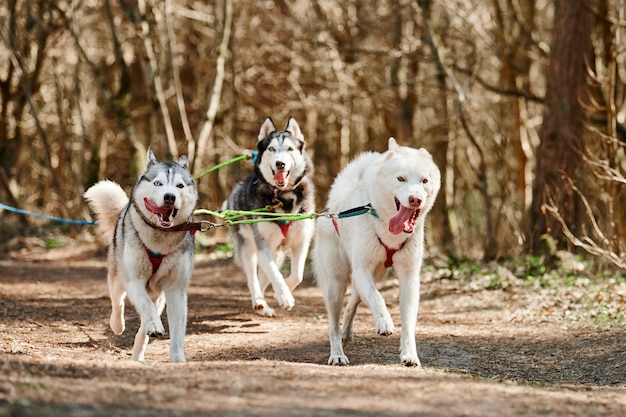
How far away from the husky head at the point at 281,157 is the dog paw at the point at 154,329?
2.84m

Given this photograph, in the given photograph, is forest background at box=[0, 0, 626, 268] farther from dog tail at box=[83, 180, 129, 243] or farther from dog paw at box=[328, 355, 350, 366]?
dog tail at box=[83, 180, 129, 243]

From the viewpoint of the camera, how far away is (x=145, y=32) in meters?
14.4

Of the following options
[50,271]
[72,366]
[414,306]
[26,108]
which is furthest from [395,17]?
[72,366]

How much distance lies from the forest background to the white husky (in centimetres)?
500

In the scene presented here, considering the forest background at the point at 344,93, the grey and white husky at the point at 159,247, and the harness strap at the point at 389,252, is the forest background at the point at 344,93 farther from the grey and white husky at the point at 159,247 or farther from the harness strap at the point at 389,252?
the grey and white husky at the point at 159,247

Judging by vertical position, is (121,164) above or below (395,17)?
below

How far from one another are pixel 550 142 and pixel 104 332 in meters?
6.23

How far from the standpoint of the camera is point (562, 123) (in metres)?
11.1

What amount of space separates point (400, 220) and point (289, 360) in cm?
144

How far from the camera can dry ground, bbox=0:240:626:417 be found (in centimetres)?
400

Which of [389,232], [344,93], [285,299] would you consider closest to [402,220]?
[389,232]

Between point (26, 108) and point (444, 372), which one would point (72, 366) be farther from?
point (26, 108)

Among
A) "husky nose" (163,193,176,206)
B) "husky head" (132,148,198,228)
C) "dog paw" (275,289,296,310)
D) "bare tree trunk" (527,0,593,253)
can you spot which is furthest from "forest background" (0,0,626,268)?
"husky nose" (163,193,176,206)

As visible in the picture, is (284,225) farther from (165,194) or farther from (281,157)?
(165,194)
